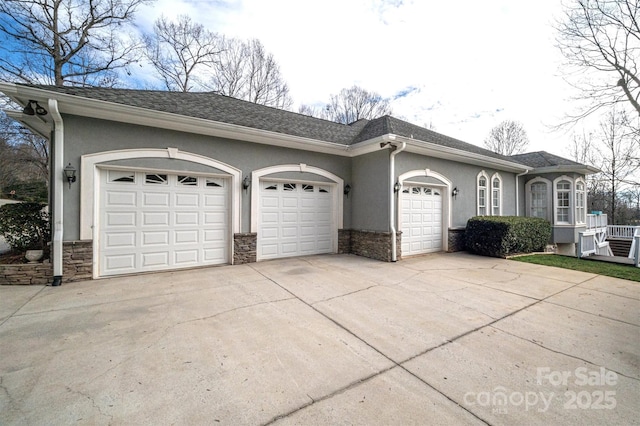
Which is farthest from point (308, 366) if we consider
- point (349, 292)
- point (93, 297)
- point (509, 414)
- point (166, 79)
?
point (166, 79)

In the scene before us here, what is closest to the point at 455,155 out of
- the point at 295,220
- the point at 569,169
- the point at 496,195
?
the point at 496,195

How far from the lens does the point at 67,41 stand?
440 inches

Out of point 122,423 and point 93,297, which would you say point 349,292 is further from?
point 93,297

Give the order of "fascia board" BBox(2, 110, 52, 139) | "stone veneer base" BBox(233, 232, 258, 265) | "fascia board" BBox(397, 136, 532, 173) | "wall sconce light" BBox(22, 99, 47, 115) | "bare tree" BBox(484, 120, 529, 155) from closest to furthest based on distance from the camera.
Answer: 1. "wall sconce light" BBox(22, 99, 47, 115)
2. "fascia board" BBox(2, 110, 52, 139)
3. "stone veneer base" BBox(233, 232, 258, 265)
4. "fascia board" BBox(397, 136, 532, 173)
5. "bare tree" BBox(484, 120, 529, 155)

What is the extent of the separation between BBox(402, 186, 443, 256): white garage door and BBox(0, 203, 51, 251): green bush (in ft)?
29.3

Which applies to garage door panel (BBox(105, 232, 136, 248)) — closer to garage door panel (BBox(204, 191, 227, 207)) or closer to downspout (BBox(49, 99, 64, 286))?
downspout (BBox(49, 99, 64, 286))

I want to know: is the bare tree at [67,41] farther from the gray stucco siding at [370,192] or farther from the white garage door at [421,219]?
the white garage door at [421,219]

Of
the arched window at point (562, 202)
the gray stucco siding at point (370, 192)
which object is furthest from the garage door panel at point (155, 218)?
the arched window at point (562, 202)

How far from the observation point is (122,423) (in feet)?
5.81

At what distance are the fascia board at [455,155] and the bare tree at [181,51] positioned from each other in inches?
527

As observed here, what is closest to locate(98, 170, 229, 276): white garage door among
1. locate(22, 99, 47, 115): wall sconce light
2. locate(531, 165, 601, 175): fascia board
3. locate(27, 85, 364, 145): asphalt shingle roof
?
locate(22, 99, 47, 115): wall sconce light

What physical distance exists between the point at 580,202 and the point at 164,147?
16.0 meters

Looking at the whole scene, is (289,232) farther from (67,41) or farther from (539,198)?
(67,41)

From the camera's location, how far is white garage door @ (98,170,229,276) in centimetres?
550
